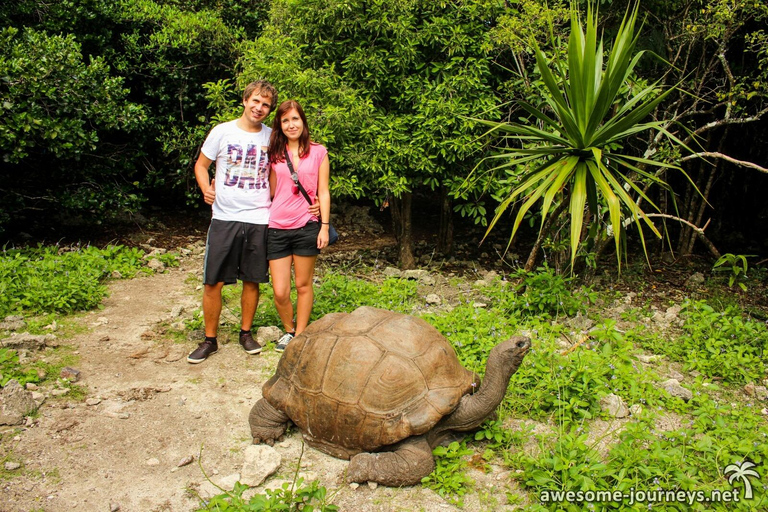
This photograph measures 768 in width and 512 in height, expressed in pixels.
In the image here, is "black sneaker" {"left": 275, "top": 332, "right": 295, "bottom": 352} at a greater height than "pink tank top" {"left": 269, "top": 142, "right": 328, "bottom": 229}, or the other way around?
"pink tank top" {"left": 269, "top": 142, "right": 328, "bottom": 229}

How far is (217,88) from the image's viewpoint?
6543 millimetres

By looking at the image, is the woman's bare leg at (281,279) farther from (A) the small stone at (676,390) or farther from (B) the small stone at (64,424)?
(A) the small stone at (676,390)

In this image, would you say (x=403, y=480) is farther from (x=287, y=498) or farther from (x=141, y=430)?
(x=141, y=430)

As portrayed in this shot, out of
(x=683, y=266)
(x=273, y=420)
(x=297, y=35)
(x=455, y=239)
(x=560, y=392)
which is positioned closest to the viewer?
(x=273, y=420)

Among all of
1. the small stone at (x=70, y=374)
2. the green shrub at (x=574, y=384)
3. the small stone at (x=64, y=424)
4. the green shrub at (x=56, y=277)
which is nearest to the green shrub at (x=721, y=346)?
the green shrub at (x=574, y=384)

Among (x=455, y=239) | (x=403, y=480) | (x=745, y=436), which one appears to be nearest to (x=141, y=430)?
(x=403, y=480)

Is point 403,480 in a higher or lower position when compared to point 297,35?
lower

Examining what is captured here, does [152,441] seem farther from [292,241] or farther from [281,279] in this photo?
[292,241]

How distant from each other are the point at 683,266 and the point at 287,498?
20.6ft

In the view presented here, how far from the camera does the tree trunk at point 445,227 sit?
742cm

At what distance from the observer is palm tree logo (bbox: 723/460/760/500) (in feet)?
9.50

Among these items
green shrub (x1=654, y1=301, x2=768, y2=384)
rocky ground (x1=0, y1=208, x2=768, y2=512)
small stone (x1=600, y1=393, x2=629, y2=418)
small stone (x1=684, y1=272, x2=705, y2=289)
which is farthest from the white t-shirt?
small stone (x1=684, y1=272, x2=705, y2=289)

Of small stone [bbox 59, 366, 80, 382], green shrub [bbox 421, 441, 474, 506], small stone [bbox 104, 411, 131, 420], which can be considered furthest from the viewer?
small stone [bbox 59, 366, 80, 382]

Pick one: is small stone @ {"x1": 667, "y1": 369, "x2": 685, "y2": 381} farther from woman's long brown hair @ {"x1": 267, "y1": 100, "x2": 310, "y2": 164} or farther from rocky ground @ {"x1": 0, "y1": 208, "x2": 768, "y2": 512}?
woman's long brown hair @ {"x1": 267, "y1": 100, "x2": 310, "y2": 164}
